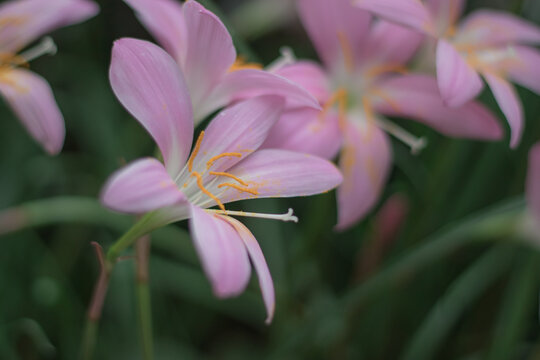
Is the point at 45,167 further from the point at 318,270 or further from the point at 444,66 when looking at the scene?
the point at 444,66

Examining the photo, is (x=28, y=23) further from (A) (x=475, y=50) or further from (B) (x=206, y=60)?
(A) (x=475, y=50)

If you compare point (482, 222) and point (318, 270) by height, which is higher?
point (482, 222)

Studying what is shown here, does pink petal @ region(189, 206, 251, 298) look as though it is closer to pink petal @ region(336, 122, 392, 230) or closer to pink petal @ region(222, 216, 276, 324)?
pink petal @ region(222, 216, 276, 324)

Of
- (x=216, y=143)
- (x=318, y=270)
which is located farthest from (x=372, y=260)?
(x=216, y=143)

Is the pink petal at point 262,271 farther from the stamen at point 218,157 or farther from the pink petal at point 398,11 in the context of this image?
the pink petal at point 398,11

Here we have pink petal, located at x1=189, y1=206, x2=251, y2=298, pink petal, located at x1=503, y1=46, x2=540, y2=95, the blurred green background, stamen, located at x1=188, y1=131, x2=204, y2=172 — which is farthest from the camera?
the blurred green background

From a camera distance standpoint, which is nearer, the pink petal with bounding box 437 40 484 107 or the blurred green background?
the pink petal with bounding box 437 40 484 107

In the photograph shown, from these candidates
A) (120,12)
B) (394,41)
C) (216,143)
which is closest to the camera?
(216,143)

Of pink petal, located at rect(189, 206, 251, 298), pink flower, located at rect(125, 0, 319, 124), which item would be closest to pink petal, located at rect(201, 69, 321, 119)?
pink flower, located at rect(125, 0, 319, 124)
